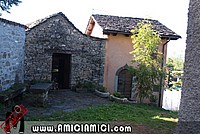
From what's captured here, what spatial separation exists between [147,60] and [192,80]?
7.90 meters

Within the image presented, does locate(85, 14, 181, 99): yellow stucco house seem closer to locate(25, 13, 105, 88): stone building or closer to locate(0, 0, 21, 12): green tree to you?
locate(25, 13, 105, 88): stone building

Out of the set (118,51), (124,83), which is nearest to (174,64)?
(124,83)

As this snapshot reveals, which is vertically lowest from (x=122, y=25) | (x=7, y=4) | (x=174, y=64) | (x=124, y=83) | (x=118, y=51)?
(x=124, y=83)

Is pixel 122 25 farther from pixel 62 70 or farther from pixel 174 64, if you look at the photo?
pixel 174 64

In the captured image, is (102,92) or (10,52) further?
(102,92)

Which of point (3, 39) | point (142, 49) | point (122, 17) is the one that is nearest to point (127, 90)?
point (142, 49)

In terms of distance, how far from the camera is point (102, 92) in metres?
12.6

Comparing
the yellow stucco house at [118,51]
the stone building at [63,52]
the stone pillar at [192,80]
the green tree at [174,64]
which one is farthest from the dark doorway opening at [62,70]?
the green tree at [174,64]

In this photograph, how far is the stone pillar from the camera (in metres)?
4.21

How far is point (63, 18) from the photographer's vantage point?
12320 millimetres

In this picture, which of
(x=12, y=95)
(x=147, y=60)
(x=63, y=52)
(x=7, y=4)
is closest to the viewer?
(x=12, y=95)

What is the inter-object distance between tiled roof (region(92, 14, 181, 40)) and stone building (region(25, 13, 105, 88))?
3.41ft

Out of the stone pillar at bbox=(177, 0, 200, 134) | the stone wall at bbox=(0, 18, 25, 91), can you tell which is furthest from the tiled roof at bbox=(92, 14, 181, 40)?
the stone pillar at bbox=(177, 0, 200, 134)

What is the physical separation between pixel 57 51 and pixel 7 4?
4.48m
